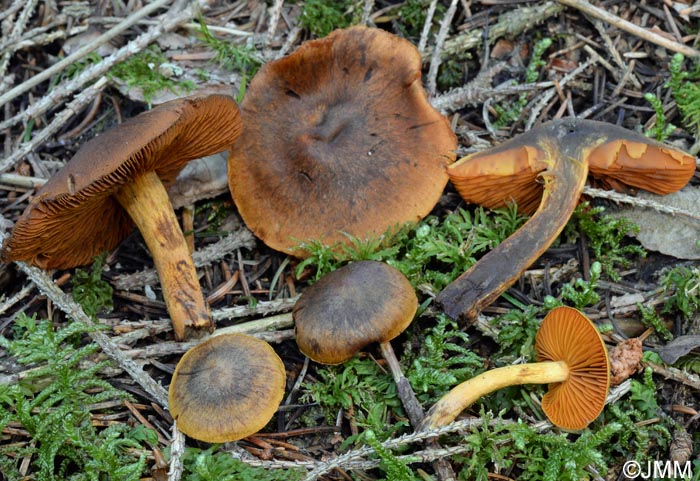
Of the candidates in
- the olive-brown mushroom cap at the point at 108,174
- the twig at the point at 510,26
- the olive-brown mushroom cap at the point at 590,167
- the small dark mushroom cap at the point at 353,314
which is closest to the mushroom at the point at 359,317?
the small dark mushroom cap at the point at 353,314

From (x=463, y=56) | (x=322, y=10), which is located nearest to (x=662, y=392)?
(x=463, y=56)

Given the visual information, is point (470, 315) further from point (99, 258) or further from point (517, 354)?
point (99, 258)

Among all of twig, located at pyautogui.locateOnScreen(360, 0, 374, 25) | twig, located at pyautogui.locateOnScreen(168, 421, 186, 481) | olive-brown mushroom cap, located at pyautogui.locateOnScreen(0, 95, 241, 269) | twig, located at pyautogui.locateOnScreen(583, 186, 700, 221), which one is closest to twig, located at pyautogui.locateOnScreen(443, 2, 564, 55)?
twig, located at pyautogui.locateOnScreen(360, 0, 374, 25)

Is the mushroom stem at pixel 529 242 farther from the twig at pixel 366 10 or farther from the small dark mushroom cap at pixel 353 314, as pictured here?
the twig at pixel 366 10

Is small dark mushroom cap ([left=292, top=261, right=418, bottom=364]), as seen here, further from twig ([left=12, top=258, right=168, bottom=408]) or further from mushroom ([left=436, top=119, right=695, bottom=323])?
twig ([left=12, top=258, right=168, bottom=408])

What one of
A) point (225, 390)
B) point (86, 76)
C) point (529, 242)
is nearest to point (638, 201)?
point (529, 242)

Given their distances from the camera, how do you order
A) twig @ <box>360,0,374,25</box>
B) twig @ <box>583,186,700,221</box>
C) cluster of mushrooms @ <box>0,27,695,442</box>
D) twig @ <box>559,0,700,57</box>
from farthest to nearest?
twig @ <box>360,0,374,25</box>
twig @ <box>559,0,700,57</box>
twig @ <box>583,186,700,221</box>
cluster of mushrooms @ <box>0,27,695,442</box>
